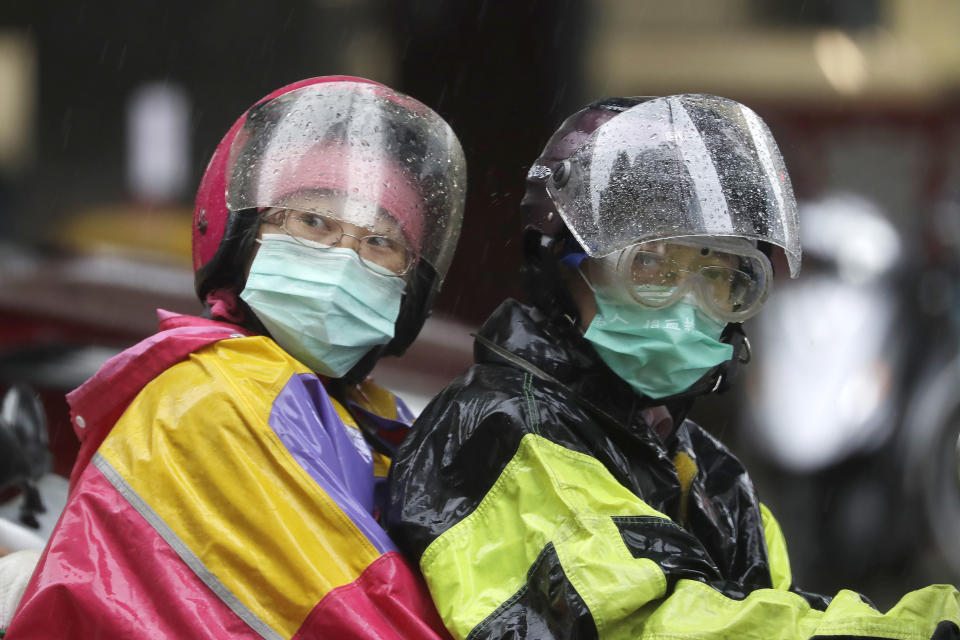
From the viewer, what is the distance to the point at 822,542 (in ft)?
22.8

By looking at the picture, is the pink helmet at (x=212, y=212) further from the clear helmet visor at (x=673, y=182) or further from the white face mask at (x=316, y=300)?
the clear helmet visor at (x=673, y=182)

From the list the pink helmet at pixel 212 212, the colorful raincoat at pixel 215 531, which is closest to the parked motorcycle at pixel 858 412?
the pink helmet at pixel 212 212

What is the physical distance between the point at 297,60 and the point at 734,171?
8.17 meters

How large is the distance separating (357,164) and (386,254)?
21 cm

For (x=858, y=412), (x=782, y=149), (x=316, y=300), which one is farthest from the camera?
(x=782, y=149)

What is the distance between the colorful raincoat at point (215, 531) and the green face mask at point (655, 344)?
0.58 metres

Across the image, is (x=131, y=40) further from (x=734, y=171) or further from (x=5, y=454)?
(x=734, y=171)

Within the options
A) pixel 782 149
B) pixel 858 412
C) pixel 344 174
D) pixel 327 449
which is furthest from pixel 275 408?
pixel 782 149

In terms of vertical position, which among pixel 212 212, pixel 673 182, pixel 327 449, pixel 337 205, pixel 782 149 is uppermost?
pixel 673 182

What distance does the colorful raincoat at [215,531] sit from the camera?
91.2 inches

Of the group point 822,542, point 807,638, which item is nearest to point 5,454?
point 807,638

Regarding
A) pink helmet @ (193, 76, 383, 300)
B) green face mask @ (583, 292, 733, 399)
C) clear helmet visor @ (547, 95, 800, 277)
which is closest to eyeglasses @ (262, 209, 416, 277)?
pink helmet @ (193, 76, 383, 300)

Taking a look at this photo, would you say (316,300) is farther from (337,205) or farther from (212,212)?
(212,212)

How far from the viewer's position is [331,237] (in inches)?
114
